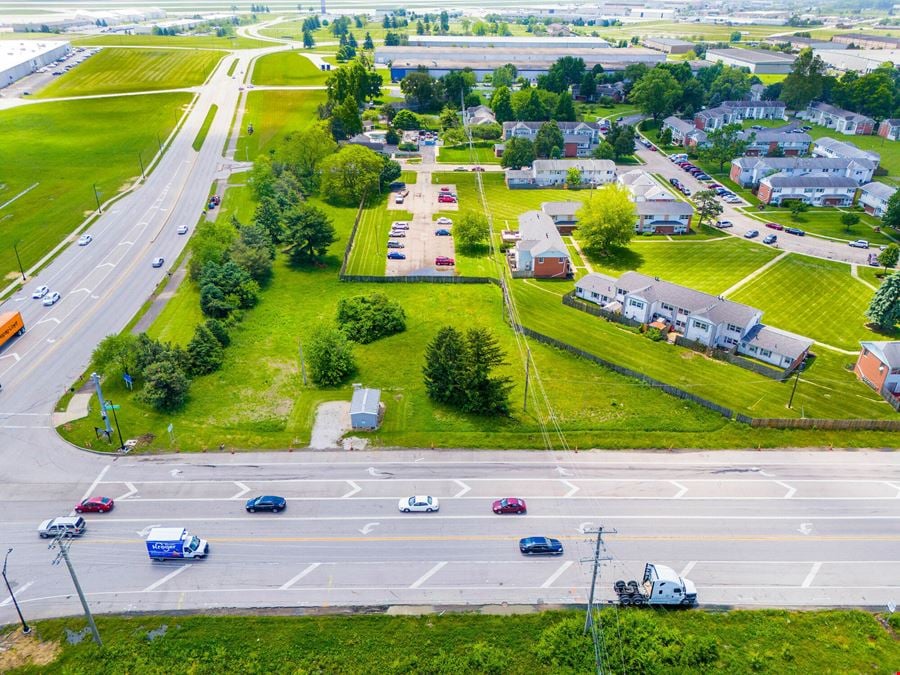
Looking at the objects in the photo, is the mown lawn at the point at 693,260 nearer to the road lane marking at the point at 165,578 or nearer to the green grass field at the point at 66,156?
the road lane marking at the point at 165,578

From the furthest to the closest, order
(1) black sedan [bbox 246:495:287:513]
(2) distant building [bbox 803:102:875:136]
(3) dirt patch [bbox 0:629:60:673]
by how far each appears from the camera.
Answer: (2) distant building [bbox 803:102:875:136] < (1) black sedan [bbox 246:495:287:513] < (3) dirt patch [bbox 0:629:60:673]

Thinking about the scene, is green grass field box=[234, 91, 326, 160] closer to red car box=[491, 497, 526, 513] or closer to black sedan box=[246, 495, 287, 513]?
black sedan box=[246, 495, 287, 513]

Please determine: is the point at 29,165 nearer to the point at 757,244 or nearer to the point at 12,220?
the point at 12,220

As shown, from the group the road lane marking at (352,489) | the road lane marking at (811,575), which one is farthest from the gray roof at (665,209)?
the road lane marking at (352,489)

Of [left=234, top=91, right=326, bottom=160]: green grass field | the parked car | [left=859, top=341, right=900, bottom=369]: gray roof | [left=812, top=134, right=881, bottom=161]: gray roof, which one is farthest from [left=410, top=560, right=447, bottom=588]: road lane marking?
[left=812, top=134, right=881, bottom=161]: gray roof

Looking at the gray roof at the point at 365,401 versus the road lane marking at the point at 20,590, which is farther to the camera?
the gray roof at the point at 365,401

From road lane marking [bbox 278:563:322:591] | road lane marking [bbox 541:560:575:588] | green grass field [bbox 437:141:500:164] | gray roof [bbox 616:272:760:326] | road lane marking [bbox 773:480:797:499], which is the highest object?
green grass field [bbox 437:141:500:164]
